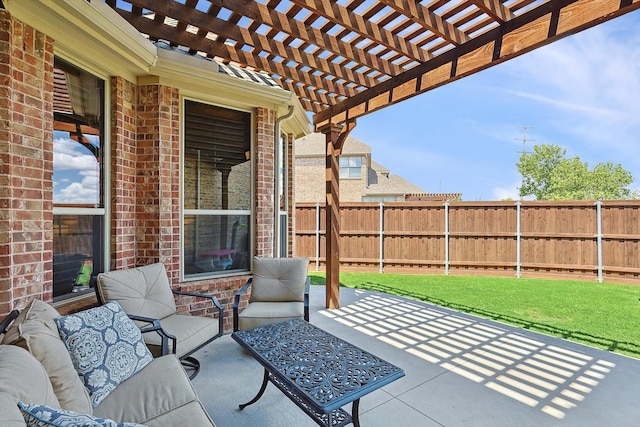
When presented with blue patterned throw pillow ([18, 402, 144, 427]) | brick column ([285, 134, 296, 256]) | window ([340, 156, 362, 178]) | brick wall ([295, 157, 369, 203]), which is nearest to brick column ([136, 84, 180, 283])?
brick column ([285, 134, 296, 256])

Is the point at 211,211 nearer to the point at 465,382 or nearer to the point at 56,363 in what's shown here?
the point at 56,363

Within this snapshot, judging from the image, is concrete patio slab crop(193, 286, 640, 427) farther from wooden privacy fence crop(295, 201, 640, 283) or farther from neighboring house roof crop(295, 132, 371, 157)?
neighboring house roof crop(295, 132, 371, 157)

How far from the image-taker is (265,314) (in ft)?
11.8

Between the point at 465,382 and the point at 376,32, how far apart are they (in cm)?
327

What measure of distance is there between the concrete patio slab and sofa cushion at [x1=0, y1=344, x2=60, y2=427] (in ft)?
4.36

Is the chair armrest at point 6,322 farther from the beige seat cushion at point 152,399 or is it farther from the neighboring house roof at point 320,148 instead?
the neighboring house roof at point 320,148

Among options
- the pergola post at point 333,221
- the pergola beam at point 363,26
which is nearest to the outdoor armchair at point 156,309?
the pergola post at point 333,221

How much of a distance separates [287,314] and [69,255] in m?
2.10

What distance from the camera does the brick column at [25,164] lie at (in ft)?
7.57

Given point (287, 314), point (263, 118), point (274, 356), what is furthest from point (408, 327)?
point (263, 118)

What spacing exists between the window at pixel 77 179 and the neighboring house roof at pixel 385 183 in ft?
49.7

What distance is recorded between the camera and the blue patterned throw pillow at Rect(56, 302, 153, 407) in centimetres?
196

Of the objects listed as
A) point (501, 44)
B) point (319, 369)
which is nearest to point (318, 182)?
point (501, 44)

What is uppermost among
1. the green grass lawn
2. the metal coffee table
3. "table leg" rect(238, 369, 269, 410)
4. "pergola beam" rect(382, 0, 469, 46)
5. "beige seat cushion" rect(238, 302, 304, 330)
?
"pergola beam" rect(382, 0, 469, 46)
